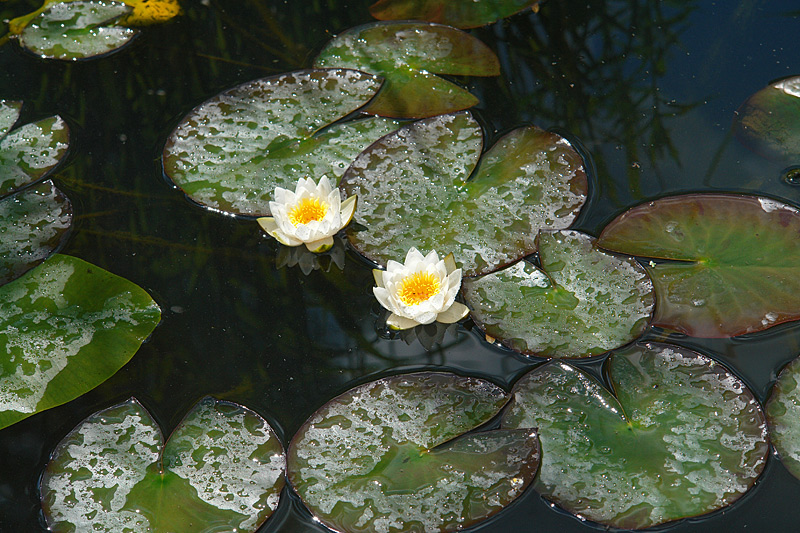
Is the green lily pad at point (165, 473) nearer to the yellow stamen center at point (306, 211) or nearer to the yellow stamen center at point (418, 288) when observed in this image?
the yellow stamen center at point (418, 288)

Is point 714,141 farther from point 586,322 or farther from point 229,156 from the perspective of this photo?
point 229,156

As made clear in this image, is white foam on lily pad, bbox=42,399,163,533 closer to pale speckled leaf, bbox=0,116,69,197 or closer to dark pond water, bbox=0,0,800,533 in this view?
dark pond water, bbox=0,0,800,533

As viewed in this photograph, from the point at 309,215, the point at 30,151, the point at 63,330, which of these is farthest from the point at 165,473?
the point at 30,151

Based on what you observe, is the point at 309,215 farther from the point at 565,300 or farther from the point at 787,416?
the point at 787,416

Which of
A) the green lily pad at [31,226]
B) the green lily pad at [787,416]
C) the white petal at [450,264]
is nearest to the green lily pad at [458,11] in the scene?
the white petal at [450,264]

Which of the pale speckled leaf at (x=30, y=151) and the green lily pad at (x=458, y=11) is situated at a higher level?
the green lily pad at (x=458, y=11)

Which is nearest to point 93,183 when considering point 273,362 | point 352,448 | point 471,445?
point 273,362
